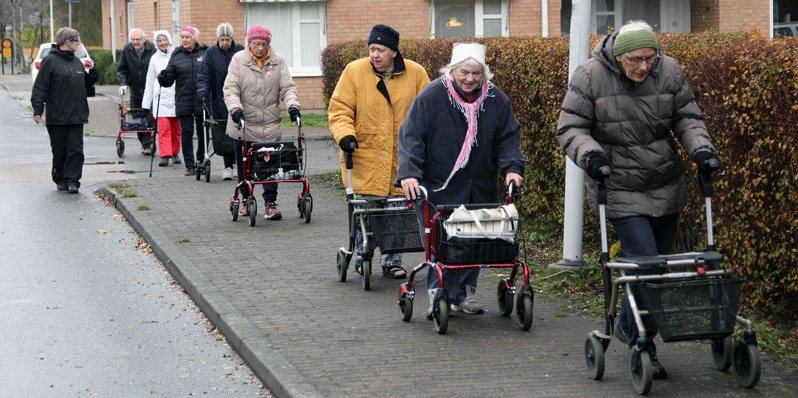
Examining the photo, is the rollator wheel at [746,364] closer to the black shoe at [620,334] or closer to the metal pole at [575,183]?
the black shoe at [620,334]

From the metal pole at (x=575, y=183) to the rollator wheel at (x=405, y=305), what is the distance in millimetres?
1653

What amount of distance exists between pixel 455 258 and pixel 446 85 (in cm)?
110

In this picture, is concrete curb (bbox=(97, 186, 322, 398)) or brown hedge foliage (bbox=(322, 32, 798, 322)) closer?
concrete curb (bbox=(97, 186, 322, 398))

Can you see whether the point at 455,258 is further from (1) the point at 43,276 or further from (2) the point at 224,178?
(2) the point at 224,178

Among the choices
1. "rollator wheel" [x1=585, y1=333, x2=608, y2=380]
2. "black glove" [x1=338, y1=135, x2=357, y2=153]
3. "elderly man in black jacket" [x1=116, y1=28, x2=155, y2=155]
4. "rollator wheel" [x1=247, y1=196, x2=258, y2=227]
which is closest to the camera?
"rollator wheel" [x1=585, y1=333, x2=608, y2=380]

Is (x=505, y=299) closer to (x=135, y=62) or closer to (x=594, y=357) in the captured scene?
(x=594, y=357)

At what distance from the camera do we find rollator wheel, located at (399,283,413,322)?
634 cm

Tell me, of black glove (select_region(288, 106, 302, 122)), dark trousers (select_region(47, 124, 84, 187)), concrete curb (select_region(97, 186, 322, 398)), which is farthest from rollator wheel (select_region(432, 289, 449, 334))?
dark trousers (select_region(47, 124, 84, 187))

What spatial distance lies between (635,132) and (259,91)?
6044 mm

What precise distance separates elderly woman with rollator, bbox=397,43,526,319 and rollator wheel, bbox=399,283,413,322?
141 millimetres

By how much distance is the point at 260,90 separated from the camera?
1049 centimetres

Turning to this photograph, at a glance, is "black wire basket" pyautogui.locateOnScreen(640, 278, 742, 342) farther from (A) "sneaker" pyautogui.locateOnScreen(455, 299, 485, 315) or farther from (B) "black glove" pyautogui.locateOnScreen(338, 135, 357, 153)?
(B) "black glove" pyautogui.locateOnScreen(338, 135, 357, 153)

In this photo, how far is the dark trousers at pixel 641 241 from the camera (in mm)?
5051

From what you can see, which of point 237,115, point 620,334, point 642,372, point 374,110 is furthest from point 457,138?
point 237,115
